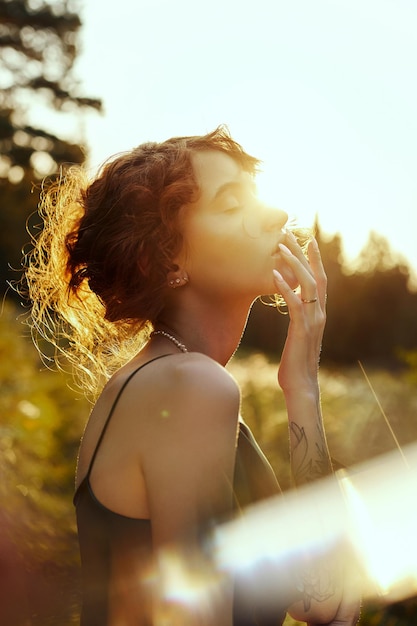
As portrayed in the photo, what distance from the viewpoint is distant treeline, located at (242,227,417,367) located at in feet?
58.1

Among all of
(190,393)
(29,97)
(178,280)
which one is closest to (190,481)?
(190,393)

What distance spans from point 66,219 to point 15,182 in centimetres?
1767

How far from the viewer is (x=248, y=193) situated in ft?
7.84

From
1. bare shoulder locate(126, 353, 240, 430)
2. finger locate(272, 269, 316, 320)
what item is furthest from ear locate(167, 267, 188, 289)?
bare shoulder locate(126, 353, 240, 430)

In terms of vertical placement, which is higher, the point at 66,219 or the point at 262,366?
the point at 66,219

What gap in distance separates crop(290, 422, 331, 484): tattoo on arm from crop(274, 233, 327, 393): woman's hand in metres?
0.14

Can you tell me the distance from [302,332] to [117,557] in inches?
35.6

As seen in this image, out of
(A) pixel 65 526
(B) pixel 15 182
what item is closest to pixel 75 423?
(A) pixel 65 526

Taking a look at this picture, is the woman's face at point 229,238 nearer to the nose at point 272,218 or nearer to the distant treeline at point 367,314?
the nose at point 272,218

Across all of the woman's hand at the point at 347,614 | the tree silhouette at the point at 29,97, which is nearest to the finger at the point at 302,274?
the woman's hand at the point at 347,614

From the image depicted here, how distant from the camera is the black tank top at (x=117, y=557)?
2.02 meters

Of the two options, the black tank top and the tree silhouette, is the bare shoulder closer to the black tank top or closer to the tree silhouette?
the black tank top

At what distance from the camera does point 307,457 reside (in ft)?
8.18

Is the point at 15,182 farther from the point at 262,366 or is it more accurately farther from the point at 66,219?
the point at 66,219
